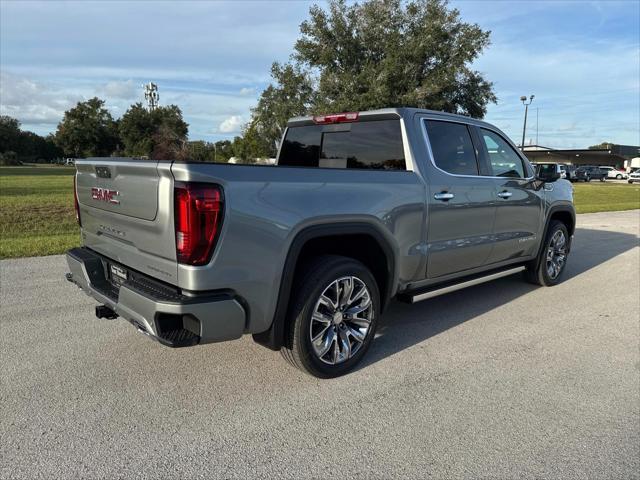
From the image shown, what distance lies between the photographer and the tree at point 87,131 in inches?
2635

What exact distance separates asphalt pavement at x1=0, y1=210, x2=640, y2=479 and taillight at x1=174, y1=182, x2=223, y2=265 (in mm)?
1025

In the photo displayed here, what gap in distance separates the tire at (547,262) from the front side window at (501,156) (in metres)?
1.10

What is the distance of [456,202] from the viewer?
4.28 meters

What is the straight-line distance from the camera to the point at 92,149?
68.2m

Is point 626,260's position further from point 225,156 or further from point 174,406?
point 225,156

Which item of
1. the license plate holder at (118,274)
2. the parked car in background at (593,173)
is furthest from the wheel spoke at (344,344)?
the parked car in background at (593,173)

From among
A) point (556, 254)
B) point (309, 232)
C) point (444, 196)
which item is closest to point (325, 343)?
point (309, 232)

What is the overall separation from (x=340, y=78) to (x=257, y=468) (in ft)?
81.5

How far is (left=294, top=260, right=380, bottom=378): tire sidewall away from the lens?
3215 mm

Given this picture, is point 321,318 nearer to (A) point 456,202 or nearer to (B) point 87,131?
(A) point 456,202

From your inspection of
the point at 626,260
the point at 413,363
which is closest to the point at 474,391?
the point at 413,363

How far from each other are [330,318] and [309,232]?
687mm

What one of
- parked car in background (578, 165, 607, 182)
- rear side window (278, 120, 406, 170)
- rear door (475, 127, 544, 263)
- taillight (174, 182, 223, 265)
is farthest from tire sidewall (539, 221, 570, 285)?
parked car in background (578, 165, 607, 182)

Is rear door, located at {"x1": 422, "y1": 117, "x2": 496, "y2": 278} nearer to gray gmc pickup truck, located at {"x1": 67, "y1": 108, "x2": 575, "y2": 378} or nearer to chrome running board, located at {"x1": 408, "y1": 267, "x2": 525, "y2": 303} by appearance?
gray gmc pickup truck, located at {"x1": 67, "y1": 108, "x2": 575, "y2": 378}
